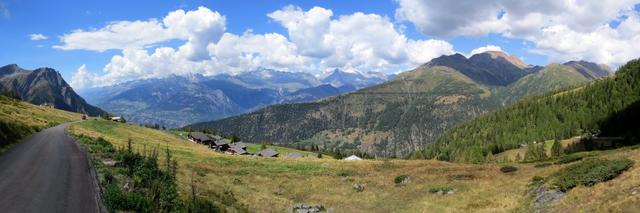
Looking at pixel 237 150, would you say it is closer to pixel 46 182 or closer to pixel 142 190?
pixel 46 182

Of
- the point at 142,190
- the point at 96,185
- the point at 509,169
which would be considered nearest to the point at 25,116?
the point at 96,185

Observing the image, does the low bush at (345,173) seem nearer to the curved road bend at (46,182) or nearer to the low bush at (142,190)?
the low bush at (142,190)

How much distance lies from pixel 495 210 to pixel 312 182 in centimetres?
2486

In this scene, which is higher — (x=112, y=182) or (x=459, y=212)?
(x=112, y=182)

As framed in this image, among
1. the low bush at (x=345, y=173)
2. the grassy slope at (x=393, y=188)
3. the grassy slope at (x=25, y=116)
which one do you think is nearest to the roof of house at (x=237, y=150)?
the grassy slope at (x=25, y=116)

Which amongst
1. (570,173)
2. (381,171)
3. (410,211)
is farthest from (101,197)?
(381,171)

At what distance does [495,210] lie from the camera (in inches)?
1331

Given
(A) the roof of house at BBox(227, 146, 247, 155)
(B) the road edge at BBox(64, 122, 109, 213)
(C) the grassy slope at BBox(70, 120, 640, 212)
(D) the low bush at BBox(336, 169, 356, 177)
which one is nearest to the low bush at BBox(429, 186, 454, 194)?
(C) the grassy slope at BBox(70, 120, 640, 212)

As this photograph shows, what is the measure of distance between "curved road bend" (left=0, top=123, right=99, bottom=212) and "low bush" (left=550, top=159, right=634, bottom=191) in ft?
104

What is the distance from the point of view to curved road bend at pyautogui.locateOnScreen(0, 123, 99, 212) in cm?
2131

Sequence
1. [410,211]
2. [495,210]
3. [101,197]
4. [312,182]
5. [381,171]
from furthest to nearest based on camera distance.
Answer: [381,171], [312,182], [410,211], [495,210], [101,197]

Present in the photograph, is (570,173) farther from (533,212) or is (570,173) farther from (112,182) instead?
(112,182)

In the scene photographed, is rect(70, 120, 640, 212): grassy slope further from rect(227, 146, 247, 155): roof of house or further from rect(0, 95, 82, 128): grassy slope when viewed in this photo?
rect(227, 146, 247, 155): roof of house

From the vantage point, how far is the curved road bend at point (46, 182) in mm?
21312
